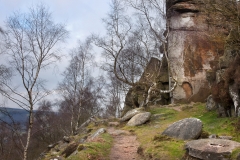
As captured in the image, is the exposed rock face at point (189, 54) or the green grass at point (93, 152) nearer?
the green grass at point (93, 152)

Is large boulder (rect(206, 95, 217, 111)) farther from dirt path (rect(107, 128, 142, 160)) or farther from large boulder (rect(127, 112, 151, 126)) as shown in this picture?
dirt path (rect(107, 128, 142, 160))

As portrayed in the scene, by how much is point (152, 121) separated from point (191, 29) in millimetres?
11912

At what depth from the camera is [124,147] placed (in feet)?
33.4

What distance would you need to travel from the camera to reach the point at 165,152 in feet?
24.4

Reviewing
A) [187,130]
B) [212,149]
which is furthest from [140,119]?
[212,149]

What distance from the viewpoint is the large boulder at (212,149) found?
5.71 metres

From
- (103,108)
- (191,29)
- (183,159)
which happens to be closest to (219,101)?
(183,159)

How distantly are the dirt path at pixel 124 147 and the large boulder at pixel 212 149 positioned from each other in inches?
94.7

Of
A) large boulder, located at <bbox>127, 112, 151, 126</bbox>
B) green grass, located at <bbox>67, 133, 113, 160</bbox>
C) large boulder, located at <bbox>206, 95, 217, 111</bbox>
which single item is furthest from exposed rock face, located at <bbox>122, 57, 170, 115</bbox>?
green grass, located at <bbox>67, 133, 113, 160</bbox>

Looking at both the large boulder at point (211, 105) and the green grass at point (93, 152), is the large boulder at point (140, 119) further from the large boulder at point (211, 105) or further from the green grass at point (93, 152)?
the green grass at point (93, 152)

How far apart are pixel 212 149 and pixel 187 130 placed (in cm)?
238

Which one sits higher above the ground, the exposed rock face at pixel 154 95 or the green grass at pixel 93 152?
the exposed rock face at pixel 154 95

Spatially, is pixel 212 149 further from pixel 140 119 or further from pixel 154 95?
pixel 154 95

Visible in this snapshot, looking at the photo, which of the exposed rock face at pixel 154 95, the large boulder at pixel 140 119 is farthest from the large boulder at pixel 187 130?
the exposed rock face at pixel 154 95
